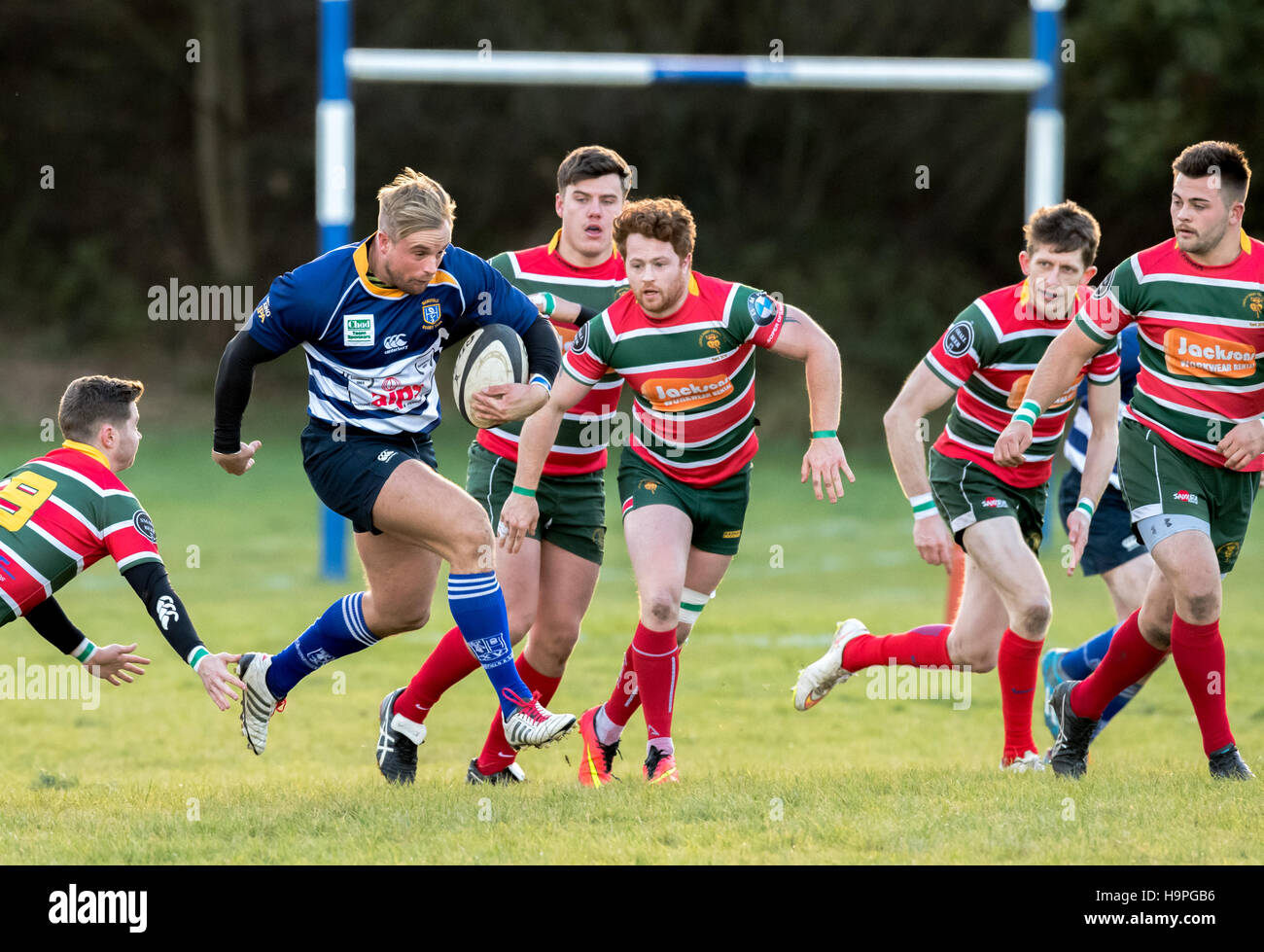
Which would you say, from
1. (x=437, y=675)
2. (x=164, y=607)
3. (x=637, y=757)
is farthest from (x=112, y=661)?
(x=637, y=757)

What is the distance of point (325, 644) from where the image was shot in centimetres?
579

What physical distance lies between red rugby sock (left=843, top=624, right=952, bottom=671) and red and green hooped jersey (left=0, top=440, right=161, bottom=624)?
3.02 m

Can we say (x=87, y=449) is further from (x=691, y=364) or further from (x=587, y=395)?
(x=691, y=364)

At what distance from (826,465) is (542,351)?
1.05 metres

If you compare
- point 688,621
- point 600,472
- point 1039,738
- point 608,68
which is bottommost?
point 1039,738

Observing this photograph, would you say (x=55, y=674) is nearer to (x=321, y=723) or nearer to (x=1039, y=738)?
(x=321, y=723)

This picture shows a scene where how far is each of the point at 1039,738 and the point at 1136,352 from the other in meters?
2.02

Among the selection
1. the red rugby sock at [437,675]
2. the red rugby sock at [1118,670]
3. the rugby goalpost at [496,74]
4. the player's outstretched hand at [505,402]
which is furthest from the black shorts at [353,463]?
the rugby goalpost at [496,74]

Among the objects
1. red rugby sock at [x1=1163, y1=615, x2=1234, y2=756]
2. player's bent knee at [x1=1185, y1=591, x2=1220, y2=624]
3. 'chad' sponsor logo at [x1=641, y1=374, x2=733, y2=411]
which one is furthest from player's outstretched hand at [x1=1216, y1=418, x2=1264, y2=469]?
'chad' sponsor logo at [x1=641, y1=374, x2=733, y2=411]

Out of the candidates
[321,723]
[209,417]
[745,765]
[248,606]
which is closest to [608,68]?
[248,606]

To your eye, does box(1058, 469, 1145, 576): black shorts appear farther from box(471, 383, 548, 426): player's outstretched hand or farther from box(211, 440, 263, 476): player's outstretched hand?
box(211, 440, 263, 476): player's outstretched hand

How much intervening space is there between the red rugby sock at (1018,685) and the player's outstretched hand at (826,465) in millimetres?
1170

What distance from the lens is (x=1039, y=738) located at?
25.3ft

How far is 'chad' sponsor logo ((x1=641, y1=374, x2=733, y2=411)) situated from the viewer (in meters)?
5.65
